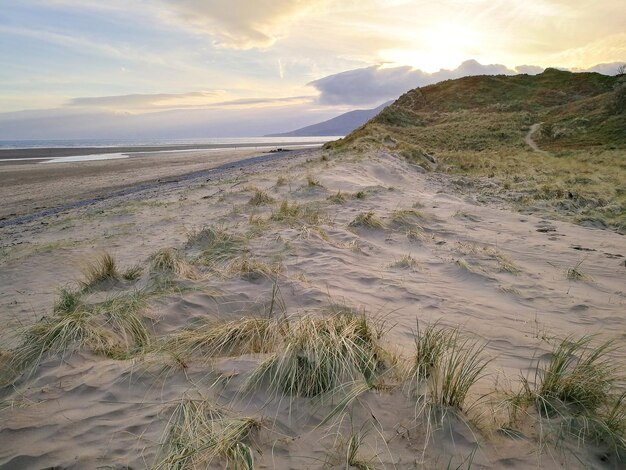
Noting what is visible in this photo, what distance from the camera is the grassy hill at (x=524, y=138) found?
10508 millimetres

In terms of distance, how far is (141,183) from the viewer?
793 inches

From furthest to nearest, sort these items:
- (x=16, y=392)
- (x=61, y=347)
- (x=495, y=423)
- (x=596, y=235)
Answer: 1. (x=596, y=235)
2. (x=61, y=347)
3. (x=16, y=392)
4. (x=495, y=423)

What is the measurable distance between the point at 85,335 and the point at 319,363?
2009 mm

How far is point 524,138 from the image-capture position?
88.0 ft

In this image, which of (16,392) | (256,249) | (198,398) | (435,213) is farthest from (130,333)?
(435,213)

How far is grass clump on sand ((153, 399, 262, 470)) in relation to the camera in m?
1.82

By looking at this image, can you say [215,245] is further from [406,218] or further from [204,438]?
[204,438]

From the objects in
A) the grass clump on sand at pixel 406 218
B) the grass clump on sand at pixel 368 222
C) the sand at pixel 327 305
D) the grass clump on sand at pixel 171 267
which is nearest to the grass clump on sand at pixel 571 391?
the sand at pixel 327 305

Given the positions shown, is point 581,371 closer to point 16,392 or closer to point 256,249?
point 16,392

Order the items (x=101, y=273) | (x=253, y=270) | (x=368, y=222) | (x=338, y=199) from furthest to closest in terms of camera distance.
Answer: (x=338, y=199), (x=368, y=222), (x=101, y=273), (x=253, y=270)

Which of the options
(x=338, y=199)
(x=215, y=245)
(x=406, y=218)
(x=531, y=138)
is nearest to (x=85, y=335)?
(x=215, y=245)

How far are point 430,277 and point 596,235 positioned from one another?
13.6ft

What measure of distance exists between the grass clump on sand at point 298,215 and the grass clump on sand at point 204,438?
494 cm

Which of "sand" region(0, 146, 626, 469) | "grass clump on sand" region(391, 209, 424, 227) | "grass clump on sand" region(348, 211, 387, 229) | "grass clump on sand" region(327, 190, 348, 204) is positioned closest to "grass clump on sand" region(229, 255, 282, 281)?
"sand" region(0, 146, 626, 469)
